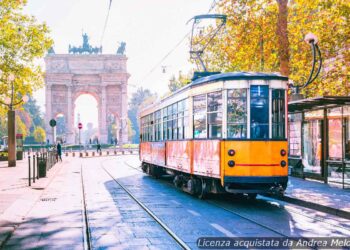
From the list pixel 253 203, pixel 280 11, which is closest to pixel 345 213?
pixel 253 203

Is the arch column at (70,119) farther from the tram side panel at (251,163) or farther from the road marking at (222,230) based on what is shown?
the road marking at (222,230)

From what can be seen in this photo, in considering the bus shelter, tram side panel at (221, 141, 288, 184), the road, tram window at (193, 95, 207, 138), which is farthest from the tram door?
tram side panel at (221, 141, 288, 184)

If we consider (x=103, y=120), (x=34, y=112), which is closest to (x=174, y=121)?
(x=103, y=120)

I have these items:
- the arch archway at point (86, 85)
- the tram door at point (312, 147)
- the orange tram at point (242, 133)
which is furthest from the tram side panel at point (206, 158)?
the arch archway at point (86, 85)

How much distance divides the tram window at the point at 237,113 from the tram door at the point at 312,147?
7105mm

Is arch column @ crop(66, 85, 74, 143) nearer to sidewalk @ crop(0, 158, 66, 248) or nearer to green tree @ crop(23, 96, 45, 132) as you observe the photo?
green tree @ crop(23, 96, 45, 132)

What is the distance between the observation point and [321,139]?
63.2 feet

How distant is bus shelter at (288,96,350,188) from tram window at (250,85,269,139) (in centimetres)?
341

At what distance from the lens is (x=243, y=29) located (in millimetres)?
23844

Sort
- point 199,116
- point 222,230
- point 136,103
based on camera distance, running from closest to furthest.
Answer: point 222,230 → point 199,116 → point 136,103

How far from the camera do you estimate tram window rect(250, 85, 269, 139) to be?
42.1 ft

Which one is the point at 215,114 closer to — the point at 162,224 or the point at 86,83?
the point at 162,224

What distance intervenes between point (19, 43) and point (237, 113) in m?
24.7

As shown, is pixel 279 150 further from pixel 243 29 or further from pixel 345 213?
pixel 243 29
